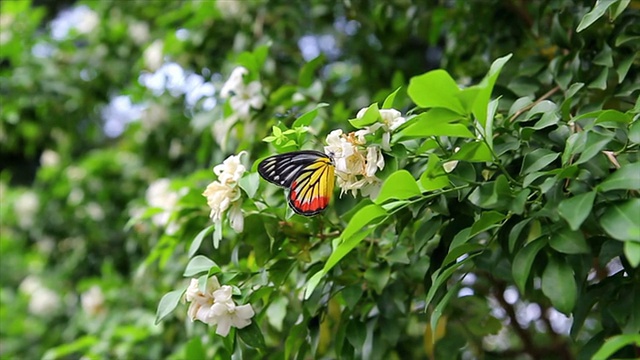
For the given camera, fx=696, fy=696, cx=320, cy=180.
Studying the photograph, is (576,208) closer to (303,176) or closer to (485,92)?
(485,92)

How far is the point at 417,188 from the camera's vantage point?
2.30ft

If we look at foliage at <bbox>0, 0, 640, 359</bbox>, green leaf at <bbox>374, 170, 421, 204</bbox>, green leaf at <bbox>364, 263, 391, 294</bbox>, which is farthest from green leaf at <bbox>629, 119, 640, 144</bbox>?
green leaf at <bbox>364, 263, 391, 294</bbox>

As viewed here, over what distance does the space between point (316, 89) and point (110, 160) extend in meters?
1.17

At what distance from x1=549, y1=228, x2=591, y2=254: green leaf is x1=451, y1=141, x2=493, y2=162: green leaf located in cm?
10

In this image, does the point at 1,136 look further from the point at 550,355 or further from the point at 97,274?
the point at 550,355

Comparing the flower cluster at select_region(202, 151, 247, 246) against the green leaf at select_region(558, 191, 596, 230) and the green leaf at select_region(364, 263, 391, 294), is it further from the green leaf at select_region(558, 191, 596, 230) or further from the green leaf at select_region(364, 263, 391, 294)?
the green leaf at select_region(558, 191, 596, 230)

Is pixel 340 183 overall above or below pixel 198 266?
above

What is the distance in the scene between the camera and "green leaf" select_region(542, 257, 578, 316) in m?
A: 0.66

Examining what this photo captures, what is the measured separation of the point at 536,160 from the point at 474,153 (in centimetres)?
9

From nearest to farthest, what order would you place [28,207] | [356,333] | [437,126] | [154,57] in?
[437,126] → [356,333] → [154,57] → [28,207]

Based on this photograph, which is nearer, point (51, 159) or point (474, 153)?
point (474, 153)

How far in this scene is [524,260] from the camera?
27.8 inches

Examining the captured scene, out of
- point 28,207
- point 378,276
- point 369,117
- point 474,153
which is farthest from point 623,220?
point 28,207

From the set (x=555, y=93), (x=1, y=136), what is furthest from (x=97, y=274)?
(x=555, y=93)
